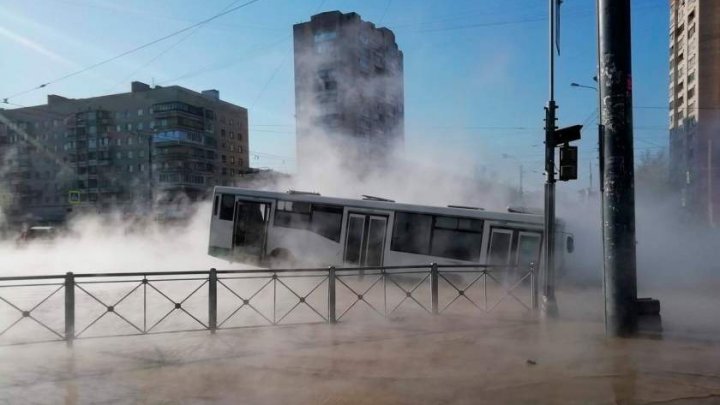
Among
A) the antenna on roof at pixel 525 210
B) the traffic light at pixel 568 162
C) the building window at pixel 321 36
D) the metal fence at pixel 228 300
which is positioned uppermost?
the building window at pixel 321 36

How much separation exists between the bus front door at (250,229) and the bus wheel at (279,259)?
304mm

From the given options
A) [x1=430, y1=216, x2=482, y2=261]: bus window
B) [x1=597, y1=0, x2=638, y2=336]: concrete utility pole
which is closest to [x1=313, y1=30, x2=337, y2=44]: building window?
[x1=430, y1=216, x2=482, y2=261]: bus window

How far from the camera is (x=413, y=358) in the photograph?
5.35 metres

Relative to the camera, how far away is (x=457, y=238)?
11289 mm

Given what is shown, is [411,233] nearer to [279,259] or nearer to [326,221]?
[326,221]

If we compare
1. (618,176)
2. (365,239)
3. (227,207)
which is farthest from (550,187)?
(227,207)

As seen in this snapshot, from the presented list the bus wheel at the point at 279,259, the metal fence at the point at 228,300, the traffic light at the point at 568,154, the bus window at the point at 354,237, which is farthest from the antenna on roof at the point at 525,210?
the bus wheel at the point at 279,259

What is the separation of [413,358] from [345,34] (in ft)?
64.7

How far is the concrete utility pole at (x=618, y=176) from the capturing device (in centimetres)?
601

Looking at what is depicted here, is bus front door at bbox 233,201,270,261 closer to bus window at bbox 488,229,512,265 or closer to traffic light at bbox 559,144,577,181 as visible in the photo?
bus window at bbox 488,229,512,265

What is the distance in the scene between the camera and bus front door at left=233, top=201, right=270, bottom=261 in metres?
12.7

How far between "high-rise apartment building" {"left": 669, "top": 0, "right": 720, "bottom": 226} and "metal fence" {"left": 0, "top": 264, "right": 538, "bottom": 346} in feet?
93.4

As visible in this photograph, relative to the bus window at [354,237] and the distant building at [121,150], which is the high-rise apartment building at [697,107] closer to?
the bus window at [354,237]

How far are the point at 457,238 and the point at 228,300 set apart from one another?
17.1 ft
